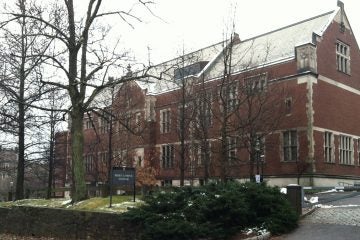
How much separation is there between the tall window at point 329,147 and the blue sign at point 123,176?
24365mm

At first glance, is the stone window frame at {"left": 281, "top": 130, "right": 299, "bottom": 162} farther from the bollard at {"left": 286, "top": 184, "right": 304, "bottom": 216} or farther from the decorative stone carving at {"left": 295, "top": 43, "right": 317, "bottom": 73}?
the bollard at {"left": 286, "top": 184, "right": 304, "bottom": 216}

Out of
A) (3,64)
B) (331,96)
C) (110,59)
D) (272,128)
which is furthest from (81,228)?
(331,96)

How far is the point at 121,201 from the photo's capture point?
21.0 metres

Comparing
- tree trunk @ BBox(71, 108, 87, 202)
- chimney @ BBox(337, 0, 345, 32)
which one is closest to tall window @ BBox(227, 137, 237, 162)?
tree trunk @ BBox(71, 108, 87, 202)

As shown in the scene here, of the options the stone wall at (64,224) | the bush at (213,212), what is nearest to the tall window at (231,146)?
the stone wall at (64,224)

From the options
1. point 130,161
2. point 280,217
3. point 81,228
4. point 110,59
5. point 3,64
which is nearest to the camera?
point 280,217

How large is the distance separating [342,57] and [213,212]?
33.3 m

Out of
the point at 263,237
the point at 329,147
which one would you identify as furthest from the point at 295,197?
the point at 329,147

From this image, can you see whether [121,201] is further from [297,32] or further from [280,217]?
[297,32]

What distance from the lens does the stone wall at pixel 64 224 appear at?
16500 mm

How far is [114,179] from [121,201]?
2001 mm

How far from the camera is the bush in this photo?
47.3 feet

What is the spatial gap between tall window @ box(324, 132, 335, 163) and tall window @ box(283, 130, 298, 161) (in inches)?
110

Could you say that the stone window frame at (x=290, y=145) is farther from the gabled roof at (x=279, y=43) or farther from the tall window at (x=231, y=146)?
the gabled roof at (x=279, y=43)
